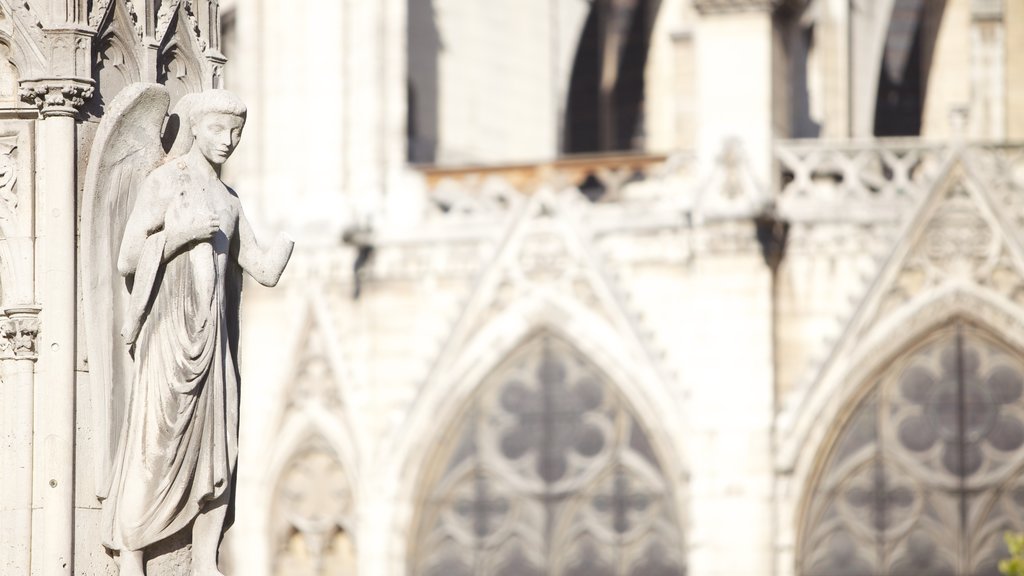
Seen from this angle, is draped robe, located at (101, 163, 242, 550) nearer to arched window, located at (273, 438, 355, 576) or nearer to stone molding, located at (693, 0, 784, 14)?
stone molding, located at (693, 0, 784, 14)

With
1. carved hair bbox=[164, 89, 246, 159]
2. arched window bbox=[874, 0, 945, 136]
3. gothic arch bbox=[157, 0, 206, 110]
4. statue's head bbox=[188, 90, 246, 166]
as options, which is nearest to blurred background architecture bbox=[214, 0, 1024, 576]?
arched window bbox=[874, 0, 945, 136]

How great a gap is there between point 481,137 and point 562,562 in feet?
16.0

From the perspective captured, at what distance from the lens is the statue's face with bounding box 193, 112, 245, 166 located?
7.49m

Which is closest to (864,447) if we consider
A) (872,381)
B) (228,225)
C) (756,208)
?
(872,381)

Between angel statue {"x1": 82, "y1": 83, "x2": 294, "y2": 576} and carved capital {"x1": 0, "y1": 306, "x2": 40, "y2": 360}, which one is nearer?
angel statue {"x1": 82, "y1": 83, "x2": 294, "y2": 576}

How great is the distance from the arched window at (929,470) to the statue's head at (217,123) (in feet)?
47.4

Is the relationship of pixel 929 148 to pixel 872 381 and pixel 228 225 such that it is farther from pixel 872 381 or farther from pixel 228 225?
pixel 228 225

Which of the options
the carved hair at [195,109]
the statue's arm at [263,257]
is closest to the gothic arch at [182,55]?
the carved hair at [195,109]

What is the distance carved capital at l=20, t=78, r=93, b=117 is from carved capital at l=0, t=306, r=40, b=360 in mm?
574

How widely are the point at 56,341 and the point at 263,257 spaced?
2.10 ft

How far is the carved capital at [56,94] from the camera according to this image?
296 inches

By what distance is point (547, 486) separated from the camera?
71.8 feet

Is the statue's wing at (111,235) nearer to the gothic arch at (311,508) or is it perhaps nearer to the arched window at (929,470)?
the arched window at (929,470)

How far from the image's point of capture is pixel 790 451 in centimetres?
2120
